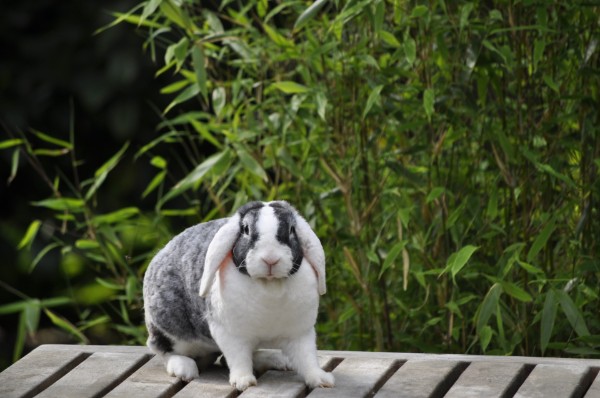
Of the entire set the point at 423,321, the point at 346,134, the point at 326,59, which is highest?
the point at 326,59

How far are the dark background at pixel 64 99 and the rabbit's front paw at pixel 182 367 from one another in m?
1.77

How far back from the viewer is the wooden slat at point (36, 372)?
2.85 meters

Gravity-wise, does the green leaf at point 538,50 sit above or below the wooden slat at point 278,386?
above

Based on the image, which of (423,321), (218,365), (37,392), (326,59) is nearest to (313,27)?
(326,59)

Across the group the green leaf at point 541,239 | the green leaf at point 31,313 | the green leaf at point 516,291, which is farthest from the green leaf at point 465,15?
the green leaf at point 31,313

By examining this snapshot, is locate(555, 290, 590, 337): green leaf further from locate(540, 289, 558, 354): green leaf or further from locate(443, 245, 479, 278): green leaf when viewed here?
locate(443, 245, 479, 278): green leaf

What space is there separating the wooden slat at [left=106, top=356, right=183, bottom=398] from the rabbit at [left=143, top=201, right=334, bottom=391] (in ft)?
0.11

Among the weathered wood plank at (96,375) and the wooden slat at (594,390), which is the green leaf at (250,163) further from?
the wooden slat at (594,390)

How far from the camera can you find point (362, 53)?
3.51 metres

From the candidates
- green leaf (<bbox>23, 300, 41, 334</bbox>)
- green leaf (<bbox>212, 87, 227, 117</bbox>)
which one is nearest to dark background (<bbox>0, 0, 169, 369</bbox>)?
green leaf (<bbox>23, 300, 41, 334</bbox>)

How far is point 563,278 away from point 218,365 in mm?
965

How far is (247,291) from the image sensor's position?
8.67ft

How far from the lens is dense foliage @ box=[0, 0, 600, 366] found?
3348 mm

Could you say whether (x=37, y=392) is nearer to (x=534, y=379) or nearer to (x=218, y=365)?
(x=218, y=365)
